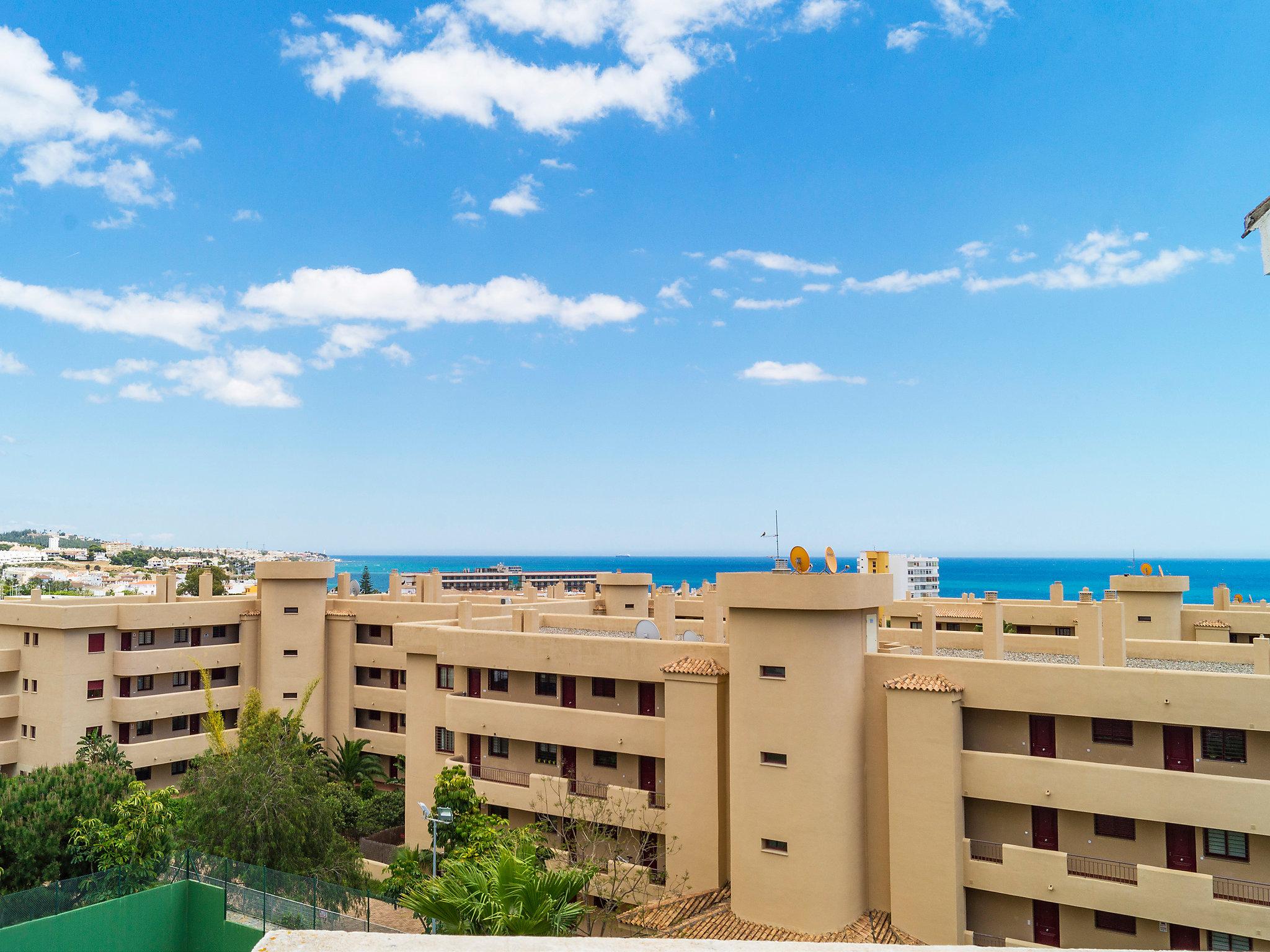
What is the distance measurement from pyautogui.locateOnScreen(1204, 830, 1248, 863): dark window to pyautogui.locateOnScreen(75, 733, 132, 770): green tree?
A: 49928 millimetres

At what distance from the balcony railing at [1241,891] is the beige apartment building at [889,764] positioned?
0.05 meters

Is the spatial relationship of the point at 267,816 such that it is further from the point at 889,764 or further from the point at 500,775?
the point at 889,764

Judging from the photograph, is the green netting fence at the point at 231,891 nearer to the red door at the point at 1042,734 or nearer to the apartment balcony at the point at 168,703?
the red door at the point at 1042,734

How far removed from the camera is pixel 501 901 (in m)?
16.7

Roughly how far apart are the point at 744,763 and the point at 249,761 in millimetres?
23079

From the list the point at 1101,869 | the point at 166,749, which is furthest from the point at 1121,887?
the point at 166,749

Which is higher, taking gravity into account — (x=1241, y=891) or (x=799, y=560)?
(x=799, y=560)

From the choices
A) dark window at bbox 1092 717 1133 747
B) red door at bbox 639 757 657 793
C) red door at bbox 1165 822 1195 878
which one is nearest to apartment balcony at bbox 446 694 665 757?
red door at bbox 639 757 657 793

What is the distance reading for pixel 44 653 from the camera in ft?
172

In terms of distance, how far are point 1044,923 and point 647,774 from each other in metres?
16.5

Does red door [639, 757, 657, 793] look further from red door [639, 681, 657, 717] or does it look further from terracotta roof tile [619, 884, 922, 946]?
terracotta roof tile [619, 884, 922, 946]

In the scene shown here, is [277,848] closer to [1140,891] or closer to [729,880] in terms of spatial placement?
[729,880]

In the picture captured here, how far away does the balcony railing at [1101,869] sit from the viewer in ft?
99.1

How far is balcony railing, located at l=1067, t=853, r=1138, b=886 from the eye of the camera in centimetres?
3020
